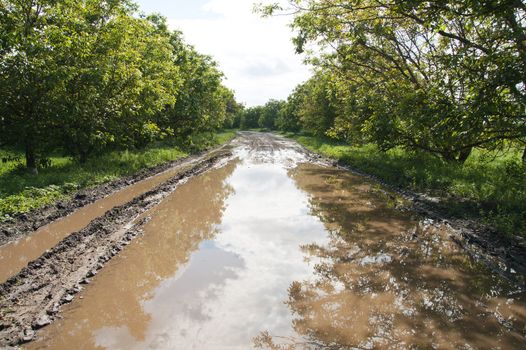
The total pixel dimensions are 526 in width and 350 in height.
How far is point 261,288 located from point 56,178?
11010 mm

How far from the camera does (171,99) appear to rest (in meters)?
23.2

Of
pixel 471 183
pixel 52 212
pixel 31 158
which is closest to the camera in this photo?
pixel 52 212

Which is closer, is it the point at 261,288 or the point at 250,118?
the point at 261,288

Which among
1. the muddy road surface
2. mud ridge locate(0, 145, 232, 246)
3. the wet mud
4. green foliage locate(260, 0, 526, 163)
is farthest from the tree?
the muddy road surface

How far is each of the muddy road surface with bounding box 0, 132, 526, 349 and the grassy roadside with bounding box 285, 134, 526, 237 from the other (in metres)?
1.40

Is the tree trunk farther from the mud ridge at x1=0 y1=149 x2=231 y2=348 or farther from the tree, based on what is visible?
the tree

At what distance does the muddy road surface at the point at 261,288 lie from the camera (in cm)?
527

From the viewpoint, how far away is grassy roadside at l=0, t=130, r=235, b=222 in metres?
10.9

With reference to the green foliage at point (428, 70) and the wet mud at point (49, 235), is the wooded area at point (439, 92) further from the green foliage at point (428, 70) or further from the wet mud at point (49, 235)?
the wet mud at point (49, 235)

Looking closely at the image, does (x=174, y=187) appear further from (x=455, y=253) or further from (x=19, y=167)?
(x=455, y=253)

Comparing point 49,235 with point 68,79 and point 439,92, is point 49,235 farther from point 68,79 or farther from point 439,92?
point 439,92

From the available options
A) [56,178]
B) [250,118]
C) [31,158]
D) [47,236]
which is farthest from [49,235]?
[250,118]

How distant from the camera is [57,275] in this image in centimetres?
691

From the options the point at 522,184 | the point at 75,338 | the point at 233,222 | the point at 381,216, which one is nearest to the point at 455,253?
the point at 381,216
